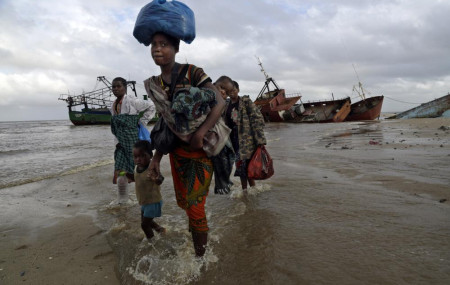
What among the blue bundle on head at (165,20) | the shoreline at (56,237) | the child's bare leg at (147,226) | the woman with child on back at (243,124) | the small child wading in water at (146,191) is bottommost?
the shoreline at (56,237)

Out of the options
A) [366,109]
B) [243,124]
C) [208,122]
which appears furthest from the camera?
[366,109]

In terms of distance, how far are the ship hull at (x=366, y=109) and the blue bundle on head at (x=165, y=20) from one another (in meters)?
28.8

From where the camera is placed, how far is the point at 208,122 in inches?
68.6

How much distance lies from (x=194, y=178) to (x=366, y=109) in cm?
3005

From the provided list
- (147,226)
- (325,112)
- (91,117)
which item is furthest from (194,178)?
(91,117)

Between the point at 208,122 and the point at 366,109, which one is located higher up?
the point at 366,109

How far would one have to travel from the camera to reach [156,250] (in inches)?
90.0

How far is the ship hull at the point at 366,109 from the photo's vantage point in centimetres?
2644

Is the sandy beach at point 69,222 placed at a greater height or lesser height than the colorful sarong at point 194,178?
lesser

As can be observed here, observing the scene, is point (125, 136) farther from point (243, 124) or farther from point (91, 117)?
point (91, 117)

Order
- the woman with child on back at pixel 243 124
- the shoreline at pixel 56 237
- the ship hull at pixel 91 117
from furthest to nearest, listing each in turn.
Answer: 1. the ship hull at pixel 91 117
2. the woman with child on back at pixel 243 124
3. the shoreline at pixel 56 237

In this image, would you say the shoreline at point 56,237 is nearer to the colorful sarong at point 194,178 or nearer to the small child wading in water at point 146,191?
the small child wading in water at point 146,191

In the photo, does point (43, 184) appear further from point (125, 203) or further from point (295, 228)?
point (295, 228)

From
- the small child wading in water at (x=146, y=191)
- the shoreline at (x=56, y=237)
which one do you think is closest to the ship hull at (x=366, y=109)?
the shoreline at (x=56, y=237)
